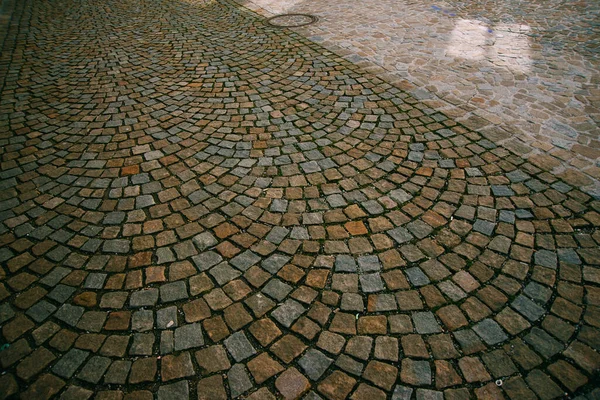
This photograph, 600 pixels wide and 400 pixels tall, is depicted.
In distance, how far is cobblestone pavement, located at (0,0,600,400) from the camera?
236cm

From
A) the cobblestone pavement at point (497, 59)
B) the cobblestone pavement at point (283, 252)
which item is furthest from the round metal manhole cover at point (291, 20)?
the cobblestone pavement at point (283, 252)

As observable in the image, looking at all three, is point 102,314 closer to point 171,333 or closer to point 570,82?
point 171,333

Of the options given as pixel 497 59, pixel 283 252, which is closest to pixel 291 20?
pixel 497 59

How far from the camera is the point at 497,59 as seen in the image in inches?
249

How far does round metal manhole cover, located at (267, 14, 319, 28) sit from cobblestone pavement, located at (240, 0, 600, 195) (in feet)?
1.13

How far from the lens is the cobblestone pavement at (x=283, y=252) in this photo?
2357 millimetres

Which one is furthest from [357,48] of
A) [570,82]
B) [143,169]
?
[143,169]

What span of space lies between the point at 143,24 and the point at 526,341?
9.71 metres

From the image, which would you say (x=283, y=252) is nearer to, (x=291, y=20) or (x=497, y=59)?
(x=497, y=59)

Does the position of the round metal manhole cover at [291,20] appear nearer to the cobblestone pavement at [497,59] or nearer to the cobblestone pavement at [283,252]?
the cobblestone pavement at [497,59]

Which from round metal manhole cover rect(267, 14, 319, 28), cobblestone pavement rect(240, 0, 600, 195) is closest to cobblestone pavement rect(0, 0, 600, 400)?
cobblestone pavement rect(240, 0, 600, 195)

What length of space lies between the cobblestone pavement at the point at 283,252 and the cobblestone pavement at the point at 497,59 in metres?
0.40

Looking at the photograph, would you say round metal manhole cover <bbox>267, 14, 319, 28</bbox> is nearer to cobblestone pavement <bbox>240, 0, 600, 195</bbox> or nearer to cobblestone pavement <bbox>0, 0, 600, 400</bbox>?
cobblestone pavement <bbox>240, 0, 600, 195</bbox>

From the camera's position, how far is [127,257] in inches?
123
